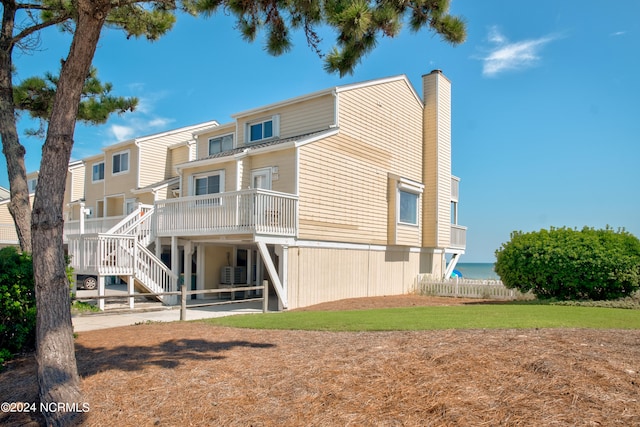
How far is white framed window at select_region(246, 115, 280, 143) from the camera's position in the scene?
2045cm

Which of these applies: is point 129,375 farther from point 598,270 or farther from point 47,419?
point 598,270

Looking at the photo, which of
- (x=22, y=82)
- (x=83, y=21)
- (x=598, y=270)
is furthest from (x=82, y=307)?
(x=598, y=270)

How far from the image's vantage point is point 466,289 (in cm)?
2092

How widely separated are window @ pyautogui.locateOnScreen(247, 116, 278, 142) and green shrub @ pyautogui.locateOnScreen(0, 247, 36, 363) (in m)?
12.9

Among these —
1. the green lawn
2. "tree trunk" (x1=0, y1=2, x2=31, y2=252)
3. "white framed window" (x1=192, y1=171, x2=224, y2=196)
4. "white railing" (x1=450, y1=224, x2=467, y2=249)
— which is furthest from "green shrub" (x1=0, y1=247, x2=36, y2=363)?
"white railing" (x1=450, y1=224, x2=467, y2=249)

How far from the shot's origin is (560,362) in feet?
18.4

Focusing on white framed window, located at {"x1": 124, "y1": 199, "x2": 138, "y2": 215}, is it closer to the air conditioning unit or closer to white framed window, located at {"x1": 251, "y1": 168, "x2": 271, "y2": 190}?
the air conditioning unit

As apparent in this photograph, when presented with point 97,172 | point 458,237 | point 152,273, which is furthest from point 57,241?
point 97,172

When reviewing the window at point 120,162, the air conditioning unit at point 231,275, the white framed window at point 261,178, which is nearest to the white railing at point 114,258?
the air conditioning unit at point 231,275

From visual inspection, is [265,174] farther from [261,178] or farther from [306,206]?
[306,206]

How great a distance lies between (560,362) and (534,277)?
37.7 ft

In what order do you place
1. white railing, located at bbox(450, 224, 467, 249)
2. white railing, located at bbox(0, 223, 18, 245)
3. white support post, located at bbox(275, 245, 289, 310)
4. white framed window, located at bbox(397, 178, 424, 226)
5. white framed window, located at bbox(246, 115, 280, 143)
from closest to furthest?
white support post, located at bbox(275, 245, 289, 310)
white framed window, located at bbox(246, 115, 280, 143)
white framed window, located at bbox(397, 178, 424, 226)
white railing, located at bbox(450, 224, 467, 249)
white railing, located at bbox(0, 223, 18, 245)

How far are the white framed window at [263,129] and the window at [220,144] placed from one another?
1977 mm

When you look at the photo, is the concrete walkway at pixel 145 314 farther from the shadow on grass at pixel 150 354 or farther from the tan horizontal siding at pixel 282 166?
the tan horizontal siding at pixel 282 166
